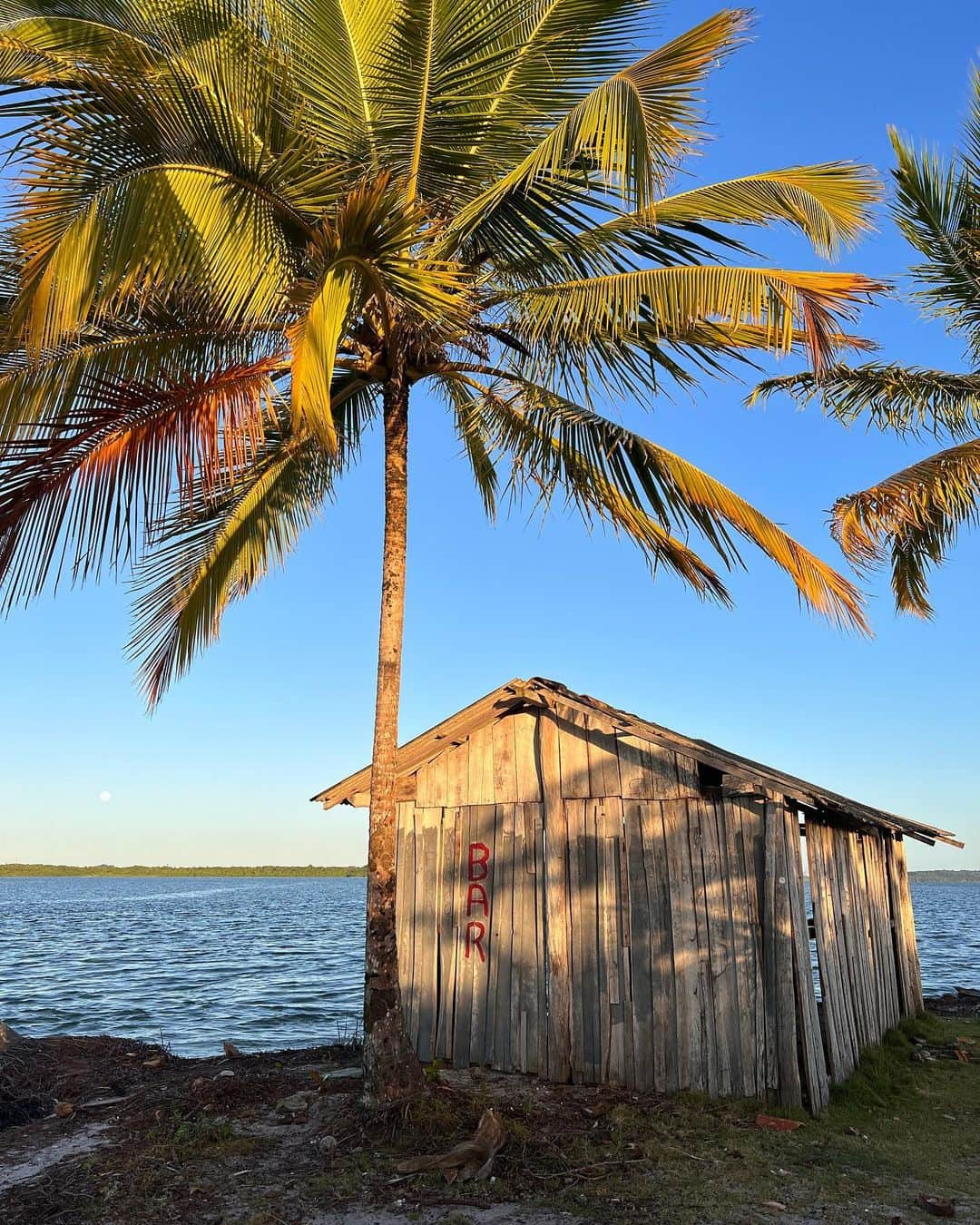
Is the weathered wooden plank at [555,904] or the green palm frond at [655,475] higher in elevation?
the green palm frond at [655,475]

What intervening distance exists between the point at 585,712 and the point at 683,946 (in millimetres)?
2509

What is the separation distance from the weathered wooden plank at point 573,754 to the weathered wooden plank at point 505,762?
578mm

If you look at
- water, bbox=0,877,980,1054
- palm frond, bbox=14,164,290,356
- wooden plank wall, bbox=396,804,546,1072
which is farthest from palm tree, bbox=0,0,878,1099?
water, bbox=0,877,980,1054

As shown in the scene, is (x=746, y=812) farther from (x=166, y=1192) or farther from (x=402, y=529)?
(x=166, y=1192)

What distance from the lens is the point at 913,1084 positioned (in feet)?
35.0

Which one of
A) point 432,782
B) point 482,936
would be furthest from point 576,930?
point 432,782

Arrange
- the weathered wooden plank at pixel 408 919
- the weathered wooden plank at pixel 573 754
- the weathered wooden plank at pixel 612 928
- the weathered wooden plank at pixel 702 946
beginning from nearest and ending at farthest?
the weathered wooden plank at pixel 702 946
the weathered wooden plank at pixel 612 928
the weathered wooden plank at pixel 573 754
the weathered wooden plank at pixel 408 919

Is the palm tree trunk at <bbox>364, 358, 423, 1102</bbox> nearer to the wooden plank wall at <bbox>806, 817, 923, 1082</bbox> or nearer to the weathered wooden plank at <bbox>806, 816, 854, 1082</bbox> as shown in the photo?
the weathered wooden plank at <bbox>806, 816, 854, 1082</bbox>

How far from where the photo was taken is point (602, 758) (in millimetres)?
10359

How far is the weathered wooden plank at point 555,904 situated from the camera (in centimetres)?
984

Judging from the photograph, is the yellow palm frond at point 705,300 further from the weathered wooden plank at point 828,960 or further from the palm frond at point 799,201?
the weathered wooden plank at point 828,960

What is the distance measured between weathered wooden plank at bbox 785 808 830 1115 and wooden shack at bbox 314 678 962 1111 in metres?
0.03

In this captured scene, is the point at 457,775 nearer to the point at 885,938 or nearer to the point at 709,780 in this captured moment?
the point at 709,780

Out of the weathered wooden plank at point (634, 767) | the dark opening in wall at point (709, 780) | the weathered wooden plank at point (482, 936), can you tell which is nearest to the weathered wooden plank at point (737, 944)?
the dark opening in wall at point (709, 780)
